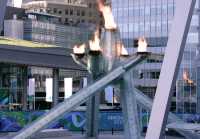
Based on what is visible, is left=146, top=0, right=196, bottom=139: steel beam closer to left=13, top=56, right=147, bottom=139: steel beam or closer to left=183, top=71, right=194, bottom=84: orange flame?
left=13, top=56, right=147, bottom=139: steel beam

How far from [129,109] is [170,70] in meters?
18.4

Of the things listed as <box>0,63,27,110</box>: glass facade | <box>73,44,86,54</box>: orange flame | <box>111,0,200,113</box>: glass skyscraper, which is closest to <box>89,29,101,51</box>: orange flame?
<box>73,44,86,54</box>: orange flame

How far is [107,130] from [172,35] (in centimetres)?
3676

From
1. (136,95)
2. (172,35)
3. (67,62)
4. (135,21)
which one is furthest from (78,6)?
(172,35)

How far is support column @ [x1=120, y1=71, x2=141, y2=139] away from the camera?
32.9m

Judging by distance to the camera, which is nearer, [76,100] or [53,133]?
[76,100]

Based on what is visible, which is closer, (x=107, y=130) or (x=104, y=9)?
(x=104, y=9)

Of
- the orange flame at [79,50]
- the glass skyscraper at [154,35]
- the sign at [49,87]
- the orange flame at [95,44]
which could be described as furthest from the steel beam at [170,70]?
the glass skyscraper at [154,35]

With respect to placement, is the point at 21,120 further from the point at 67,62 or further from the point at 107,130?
the point at 67,62

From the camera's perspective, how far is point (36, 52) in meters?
71.6

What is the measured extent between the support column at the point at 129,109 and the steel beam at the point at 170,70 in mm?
17589

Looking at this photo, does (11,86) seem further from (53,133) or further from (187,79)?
(53,133)

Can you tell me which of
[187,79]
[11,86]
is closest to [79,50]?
[11,86]

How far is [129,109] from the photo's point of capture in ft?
110
